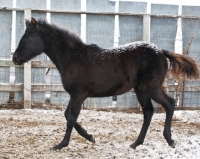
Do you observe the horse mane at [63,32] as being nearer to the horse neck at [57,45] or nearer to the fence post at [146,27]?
the horse neck at [57,45]

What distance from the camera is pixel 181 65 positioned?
16.0 feet

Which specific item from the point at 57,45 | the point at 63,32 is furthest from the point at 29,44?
the point at 63,32

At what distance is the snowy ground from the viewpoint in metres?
4.40

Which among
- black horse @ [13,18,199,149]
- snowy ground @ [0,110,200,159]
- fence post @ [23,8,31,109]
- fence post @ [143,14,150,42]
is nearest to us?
snowy ground @ [0,110,200,159]

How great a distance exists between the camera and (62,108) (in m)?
7.73

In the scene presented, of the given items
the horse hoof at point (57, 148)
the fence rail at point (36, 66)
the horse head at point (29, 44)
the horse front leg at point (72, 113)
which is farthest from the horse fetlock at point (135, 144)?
the fence rail at point (36, 66)

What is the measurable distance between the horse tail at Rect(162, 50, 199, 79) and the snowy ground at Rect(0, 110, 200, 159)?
1111 millimetres

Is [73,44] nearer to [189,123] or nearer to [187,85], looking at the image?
[189,123]

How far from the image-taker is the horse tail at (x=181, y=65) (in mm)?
4863

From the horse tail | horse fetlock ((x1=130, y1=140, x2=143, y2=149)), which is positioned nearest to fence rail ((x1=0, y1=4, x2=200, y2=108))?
the horse tail

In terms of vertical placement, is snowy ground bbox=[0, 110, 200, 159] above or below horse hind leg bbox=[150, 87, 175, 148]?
below

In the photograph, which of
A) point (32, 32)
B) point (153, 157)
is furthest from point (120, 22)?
point (153, 157)

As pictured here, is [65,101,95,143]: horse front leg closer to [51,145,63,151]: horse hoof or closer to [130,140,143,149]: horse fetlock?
[51,145,63,151]: horse hoof

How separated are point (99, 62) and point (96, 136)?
55.9 inches
